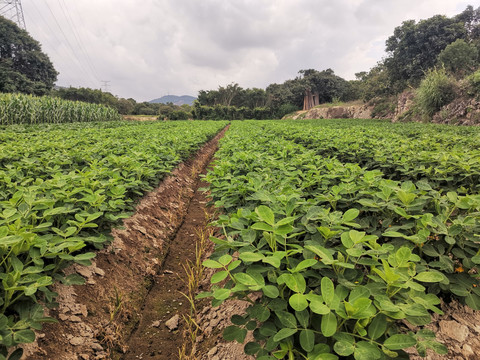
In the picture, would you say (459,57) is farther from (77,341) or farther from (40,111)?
(40,111)

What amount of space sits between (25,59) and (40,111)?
1850 inches

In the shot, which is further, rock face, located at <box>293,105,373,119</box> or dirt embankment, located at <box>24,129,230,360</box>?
rock face, located at <box>293,105,373,119</box>

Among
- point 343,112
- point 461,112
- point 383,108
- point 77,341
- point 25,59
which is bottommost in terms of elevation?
point 77,341

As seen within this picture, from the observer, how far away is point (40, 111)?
56.9 feet

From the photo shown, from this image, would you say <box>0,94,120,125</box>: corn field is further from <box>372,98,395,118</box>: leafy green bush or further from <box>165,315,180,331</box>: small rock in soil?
<box>372,98,395,118</box>: leafy green bush

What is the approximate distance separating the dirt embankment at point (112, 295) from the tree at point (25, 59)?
56.0 m

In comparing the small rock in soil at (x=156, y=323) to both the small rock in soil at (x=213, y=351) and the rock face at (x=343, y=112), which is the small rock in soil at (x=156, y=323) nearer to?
the small rock in soil at (x=213, y=351)

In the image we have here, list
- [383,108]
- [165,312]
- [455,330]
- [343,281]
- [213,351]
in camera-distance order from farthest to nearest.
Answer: [383,108] < [165,312] < [213,351] < [455,330] < [343,281]

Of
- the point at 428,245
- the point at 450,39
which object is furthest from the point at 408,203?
the point at 450,39

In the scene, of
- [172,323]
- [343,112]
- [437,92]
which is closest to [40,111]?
[172,323]

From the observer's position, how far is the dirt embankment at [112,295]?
172 cm

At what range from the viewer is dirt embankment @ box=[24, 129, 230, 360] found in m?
1.72

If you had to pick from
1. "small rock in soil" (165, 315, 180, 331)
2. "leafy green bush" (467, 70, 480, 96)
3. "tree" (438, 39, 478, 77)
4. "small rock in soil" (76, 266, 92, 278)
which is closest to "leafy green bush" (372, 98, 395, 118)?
"tree" (438, 39, 478, 77)

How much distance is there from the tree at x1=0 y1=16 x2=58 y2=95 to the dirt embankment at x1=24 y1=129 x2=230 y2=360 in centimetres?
5596
